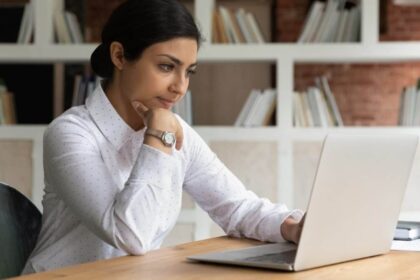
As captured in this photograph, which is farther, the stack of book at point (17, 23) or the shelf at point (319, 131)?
the stack of book at point (17, 23)

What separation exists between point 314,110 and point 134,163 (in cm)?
264

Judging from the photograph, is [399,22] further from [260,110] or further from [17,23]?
[17,23]

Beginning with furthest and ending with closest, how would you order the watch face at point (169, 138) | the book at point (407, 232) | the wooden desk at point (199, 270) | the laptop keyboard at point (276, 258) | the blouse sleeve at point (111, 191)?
the book at point (407, 232) → the watch face at point (169, 138) → the blouse sleeve at point (111, 191) → the laptop keyboard at point (276, 258) → the wooden desk at point (199, 270)

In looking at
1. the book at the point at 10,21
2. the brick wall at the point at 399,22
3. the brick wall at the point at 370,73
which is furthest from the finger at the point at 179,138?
the brick wall at the point at 399,22

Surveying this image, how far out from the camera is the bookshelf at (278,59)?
4461mm

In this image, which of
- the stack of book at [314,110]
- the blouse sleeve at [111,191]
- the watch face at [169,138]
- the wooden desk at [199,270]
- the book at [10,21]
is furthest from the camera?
the book at [10,21]

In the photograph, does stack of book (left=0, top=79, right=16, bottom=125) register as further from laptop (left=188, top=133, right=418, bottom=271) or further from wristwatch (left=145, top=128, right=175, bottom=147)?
laptop (left=188, top=133, right=418, bottom=271)

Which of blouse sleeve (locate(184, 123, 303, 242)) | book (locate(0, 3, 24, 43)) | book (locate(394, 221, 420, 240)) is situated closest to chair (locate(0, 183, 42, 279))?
blouse sleeve (locate(184, 123, 303, 242))

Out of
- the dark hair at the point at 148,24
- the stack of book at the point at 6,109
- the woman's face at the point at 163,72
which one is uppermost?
the dark hair at the point at 148,24

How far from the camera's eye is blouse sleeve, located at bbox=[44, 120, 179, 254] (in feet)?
6.01

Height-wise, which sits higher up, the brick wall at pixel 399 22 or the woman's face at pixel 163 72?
the woman's face at pixel 163 72

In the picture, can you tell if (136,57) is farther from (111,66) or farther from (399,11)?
(399,11)

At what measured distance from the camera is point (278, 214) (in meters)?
2.06

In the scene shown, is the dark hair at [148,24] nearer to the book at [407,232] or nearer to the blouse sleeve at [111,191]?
the blouse sleeve at [111,191]
